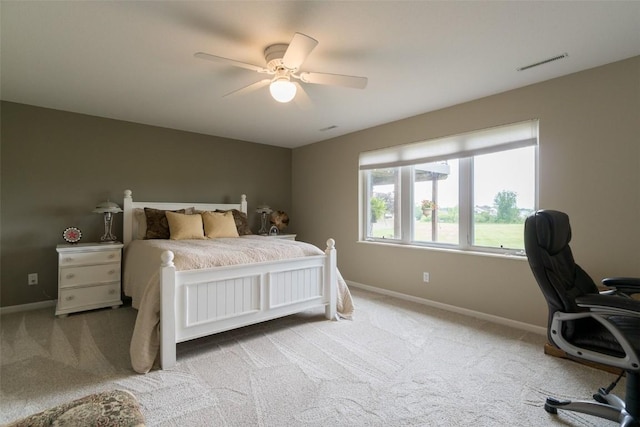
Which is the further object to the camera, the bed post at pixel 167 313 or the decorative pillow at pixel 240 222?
the decorative pillow at pixel 240 222

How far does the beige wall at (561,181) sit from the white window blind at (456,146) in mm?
75

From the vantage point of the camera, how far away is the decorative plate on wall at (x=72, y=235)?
3426mm

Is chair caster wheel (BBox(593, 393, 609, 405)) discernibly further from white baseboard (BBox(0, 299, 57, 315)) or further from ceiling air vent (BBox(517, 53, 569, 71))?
white baseboard (BBox(0, 299, 57, 315))

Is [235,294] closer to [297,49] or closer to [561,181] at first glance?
[297,49]

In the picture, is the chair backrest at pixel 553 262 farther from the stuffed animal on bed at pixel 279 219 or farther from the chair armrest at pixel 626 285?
the stuffed animal on bed at pixel 279 219

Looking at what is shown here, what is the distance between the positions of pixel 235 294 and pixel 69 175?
2.77m

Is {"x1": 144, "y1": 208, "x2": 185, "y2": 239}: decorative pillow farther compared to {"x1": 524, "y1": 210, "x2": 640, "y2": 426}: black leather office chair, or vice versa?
{"x1": 144, "y1": 208, "x2": 185, "y2": 239}: decorative pillow

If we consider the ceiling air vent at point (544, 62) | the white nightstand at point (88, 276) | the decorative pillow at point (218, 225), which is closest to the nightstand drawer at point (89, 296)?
the white nightstand at point (88, 276)

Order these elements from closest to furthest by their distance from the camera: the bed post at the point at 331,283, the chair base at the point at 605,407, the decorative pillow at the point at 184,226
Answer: the chair base at the point at 605,407, the bed post at the point at 331,283, the decorative pillow at the point at 184,226

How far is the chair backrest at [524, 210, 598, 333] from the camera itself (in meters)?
1.54

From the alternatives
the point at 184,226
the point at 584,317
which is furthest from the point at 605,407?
the point at 184,226

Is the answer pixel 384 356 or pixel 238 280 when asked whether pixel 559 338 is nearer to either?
pixel 384 356

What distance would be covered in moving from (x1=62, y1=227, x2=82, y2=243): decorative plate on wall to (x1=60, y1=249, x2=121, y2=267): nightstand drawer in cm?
31

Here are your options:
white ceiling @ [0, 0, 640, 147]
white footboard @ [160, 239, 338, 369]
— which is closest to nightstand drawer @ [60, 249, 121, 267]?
white ceiling @ [0, 0, 640, 147]
